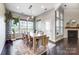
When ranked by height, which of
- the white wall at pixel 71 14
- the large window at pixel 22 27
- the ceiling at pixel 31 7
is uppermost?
the ceiling at pixel 31 7

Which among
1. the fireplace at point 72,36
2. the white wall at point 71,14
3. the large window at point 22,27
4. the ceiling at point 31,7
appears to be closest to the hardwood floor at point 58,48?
the fireplace at point 72,36

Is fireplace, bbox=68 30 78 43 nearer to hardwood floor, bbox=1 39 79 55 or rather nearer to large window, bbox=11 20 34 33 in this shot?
hardwood floor, bbox=1 39 79 55

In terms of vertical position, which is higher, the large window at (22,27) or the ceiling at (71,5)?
the ceiling at (71,5)

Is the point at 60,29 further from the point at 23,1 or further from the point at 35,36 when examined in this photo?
the point at 23,1

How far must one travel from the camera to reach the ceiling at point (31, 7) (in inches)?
105

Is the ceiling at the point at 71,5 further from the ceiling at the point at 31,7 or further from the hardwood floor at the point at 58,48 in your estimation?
the hardwood floor at the point at 58,48

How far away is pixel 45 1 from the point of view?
2682 millimetres

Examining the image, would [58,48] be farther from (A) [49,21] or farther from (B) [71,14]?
(B) [71,14]

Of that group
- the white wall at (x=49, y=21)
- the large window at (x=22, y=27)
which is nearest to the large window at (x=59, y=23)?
the white wall at (x=49, y=21)

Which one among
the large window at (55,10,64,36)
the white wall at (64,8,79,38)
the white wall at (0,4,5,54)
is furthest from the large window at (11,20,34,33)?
the white wall at (64,8,79,38)

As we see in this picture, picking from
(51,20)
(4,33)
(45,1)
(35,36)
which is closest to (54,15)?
(51,20)

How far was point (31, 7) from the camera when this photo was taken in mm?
2680

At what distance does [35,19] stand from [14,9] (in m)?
0.38

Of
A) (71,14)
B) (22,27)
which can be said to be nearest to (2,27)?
(22,27)
